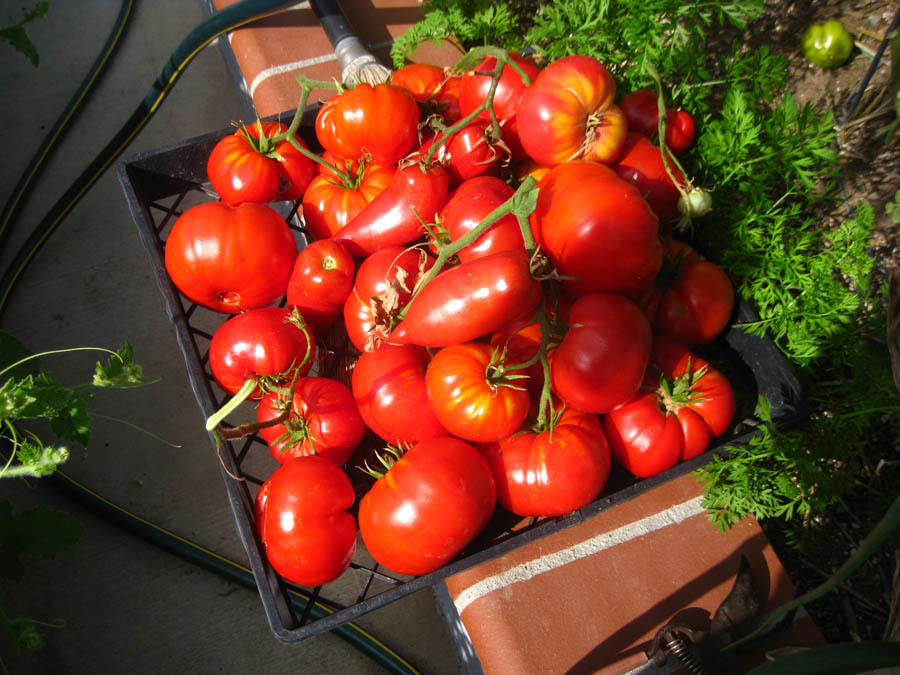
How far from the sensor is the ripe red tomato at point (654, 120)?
3.72 feet

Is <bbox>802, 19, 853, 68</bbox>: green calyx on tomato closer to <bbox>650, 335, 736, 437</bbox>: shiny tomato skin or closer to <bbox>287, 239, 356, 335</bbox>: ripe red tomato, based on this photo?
<bbox>650, 335, 736, 437</bbox>: shiny tomato skin

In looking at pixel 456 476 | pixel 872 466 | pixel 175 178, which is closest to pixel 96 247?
pixel 175 178

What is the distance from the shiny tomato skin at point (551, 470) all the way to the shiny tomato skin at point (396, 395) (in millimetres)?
128

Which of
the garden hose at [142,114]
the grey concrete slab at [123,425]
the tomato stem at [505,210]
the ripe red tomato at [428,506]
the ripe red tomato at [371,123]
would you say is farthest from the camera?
the garden hose at [142,114]

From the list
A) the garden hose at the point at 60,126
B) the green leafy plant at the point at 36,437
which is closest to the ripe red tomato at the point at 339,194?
the green leafy plant at the point at 36,437

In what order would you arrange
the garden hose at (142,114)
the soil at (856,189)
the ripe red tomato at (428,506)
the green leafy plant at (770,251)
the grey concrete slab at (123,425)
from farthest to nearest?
1. the garden hose at (142,114)
2. the grey concrete slab at (123,425)
3. the soil at (856,189)
4. the green leafy plant at (770,251)
5. the ripe red tomato at (428,506)

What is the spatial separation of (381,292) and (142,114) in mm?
1075

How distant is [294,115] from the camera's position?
1.28 meters

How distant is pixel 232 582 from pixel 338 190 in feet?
3.09

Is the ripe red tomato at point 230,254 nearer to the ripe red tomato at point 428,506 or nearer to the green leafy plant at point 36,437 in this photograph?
the green leafy plant at point 36,437

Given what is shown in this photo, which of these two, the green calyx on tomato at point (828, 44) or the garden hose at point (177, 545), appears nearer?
the garden hose at point (177, 545)

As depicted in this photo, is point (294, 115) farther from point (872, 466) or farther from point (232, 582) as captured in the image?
point (872, 466)

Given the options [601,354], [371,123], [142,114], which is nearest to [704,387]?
[601,354]

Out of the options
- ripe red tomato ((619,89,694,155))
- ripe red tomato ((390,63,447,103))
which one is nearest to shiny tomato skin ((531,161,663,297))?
ripe red tomato ((619,89,694,155))
